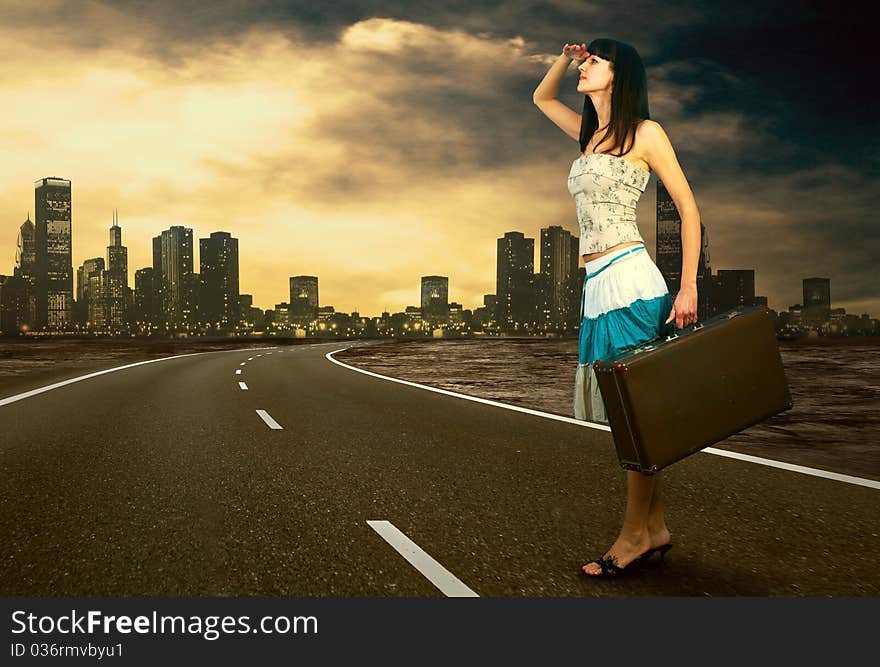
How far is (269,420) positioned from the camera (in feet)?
30.9

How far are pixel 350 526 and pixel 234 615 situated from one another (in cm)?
138

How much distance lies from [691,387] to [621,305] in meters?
0.53

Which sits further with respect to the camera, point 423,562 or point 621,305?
point 423,562

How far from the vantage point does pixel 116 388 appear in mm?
13930

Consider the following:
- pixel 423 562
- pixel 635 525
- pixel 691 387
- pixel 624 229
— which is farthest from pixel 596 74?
pixel 423 562

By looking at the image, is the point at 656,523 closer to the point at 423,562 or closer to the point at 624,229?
the point at 423,562

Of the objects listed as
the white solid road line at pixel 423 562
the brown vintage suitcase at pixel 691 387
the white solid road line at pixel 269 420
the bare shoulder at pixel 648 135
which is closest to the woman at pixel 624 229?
the bare shoulder at pixel 648 135

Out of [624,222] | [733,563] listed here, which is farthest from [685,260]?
[733,563]

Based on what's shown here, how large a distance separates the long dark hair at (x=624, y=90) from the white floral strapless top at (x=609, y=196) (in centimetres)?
9

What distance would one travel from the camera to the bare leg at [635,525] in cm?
361

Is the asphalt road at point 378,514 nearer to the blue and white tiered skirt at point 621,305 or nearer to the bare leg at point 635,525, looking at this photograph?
the bare leg at point 635,525

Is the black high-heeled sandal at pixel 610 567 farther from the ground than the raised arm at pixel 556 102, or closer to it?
closer to it

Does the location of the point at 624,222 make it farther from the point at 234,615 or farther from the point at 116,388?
the point at 116,388

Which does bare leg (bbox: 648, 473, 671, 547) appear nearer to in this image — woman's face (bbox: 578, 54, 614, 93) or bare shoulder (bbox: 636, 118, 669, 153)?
bare shoulder (bbox: 636, 118, 669, 153)
